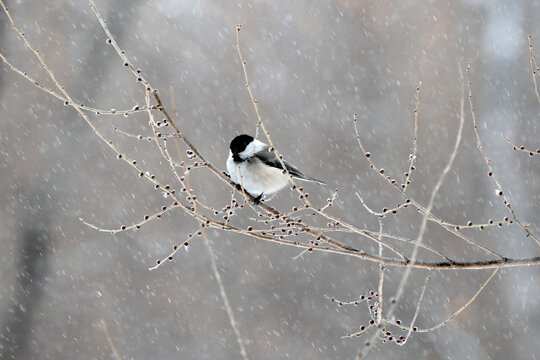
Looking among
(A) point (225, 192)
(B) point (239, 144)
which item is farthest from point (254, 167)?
(A) point (225, 192)

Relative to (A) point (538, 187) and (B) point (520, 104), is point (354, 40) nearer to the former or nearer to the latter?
(B) point (520, 104)

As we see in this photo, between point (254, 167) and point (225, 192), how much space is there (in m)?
4.65

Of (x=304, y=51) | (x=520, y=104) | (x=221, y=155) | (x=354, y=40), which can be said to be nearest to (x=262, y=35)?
(x=304, y=51)

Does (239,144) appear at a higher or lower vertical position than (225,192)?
lower

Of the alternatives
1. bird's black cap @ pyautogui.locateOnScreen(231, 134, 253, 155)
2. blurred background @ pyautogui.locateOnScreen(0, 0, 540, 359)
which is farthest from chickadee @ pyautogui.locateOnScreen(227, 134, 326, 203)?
blurred background @ pyautogui.locateOnScreen(0, 0, 540, 359)

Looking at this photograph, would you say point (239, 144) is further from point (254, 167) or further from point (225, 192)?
point (225, 192)

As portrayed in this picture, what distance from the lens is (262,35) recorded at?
Answer: 30.0 feet

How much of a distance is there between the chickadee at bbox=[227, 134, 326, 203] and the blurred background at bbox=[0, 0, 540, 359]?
4338mm

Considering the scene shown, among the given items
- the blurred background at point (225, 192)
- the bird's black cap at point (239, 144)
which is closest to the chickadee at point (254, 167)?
the bird's black cap at point (239, 144)

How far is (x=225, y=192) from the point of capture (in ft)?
26.5

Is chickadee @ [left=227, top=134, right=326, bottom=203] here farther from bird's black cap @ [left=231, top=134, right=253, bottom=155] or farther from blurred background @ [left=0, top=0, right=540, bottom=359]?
blurred background @ [left=0, top=0, right=540, bottom=359]

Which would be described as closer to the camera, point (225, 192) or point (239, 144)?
point (239, 144)

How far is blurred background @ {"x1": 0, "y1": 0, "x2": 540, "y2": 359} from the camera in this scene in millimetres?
7965

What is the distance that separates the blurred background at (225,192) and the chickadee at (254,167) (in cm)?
434
